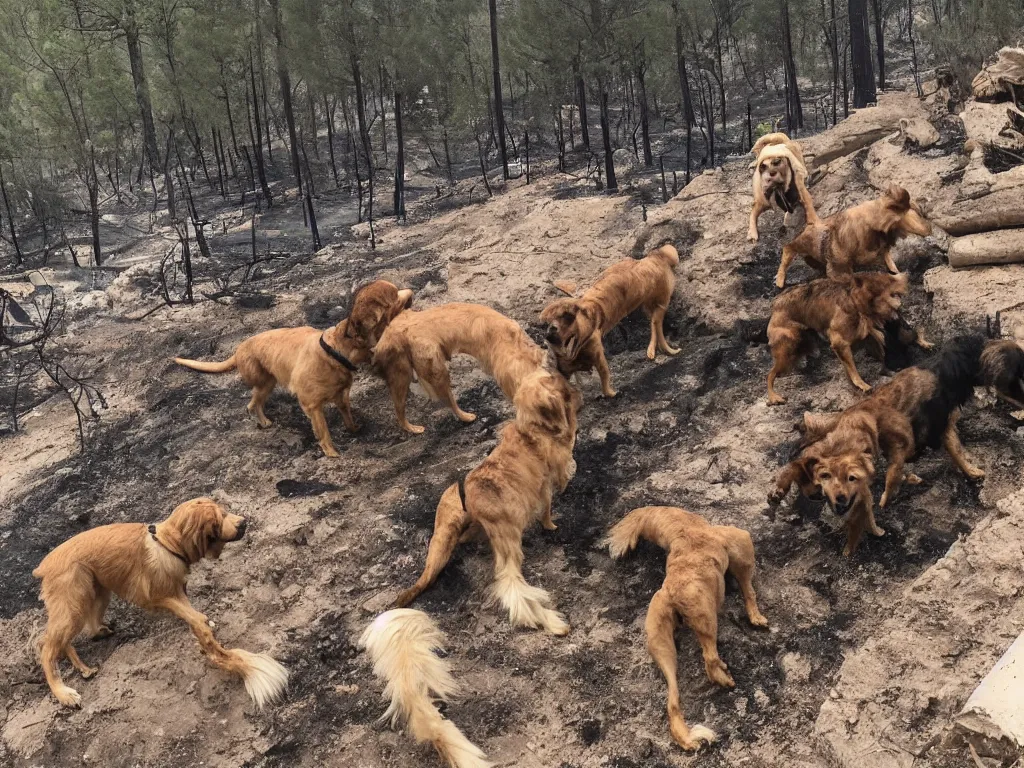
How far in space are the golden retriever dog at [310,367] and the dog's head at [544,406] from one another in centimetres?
243

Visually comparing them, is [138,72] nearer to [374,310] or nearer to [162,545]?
[374,310]

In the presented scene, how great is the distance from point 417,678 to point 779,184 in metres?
7.01

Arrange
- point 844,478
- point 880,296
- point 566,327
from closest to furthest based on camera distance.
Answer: point 844,478 → point 880,296 → point 566,327

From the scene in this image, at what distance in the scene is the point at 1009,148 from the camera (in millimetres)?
10016

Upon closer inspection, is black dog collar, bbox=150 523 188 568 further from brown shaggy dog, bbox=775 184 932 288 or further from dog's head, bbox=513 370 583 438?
brown shaggy dog, bbox=775 184 932 288

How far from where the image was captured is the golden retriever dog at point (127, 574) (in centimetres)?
625

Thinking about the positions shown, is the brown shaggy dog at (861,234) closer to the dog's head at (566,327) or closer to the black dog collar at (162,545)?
the dog's head at (566,327)

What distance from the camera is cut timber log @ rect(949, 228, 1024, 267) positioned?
27.1ft

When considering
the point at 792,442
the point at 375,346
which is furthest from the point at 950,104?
the point at 375,346

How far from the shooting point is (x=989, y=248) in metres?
8.36

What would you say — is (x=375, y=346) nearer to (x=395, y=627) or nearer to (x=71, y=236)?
(x=395, y=627)

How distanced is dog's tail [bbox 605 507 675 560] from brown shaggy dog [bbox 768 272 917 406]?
2.20 meters

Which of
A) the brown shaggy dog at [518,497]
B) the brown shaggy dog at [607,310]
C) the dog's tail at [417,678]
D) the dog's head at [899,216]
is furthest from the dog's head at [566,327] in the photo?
the dog's tail at [417,678]

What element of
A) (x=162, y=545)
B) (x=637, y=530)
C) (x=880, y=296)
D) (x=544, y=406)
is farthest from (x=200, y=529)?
(x=880, y=296)
